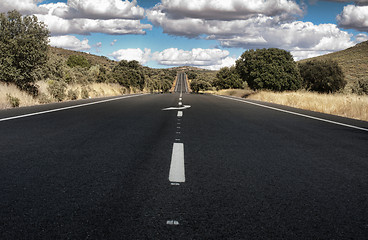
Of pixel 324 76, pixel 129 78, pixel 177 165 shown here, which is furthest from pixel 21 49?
pixel 324 76

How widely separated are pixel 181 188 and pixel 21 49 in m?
15.4

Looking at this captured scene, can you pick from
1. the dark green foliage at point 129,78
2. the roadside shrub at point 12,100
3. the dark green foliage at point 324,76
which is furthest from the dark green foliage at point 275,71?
the roadside shrub at point 12,100

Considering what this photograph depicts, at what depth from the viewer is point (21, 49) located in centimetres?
1566

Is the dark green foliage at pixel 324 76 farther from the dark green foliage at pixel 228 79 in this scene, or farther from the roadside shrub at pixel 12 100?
the roadside shrub at pixel 12 100

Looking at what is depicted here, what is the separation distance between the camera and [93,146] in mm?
5395

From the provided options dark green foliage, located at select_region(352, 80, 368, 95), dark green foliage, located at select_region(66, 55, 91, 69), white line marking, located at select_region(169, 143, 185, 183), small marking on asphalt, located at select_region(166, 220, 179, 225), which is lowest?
dark green foliage, located at select_region(352, 80, 368, 95)

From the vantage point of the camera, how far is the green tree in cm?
A: 1546

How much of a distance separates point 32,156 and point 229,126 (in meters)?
4.99

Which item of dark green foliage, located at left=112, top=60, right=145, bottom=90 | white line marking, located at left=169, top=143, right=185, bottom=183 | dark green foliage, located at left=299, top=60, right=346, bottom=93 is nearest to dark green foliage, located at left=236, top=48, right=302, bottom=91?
dark green foliage, located at left=299, top=60, right=346, bottom=93

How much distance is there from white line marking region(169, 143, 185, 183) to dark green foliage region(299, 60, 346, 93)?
172 ft

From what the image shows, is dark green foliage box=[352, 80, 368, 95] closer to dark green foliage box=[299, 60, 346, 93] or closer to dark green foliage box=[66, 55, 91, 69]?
dark green foliage box=[299, 60, 346, 93]

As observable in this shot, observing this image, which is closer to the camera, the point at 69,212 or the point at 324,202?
the point at 69,212

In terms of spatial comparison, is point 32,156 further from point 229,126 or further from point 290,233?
point 229,126

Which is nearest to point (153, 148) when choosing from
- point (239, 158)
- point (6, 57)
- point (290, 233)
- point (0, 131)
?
point (239, 158)
